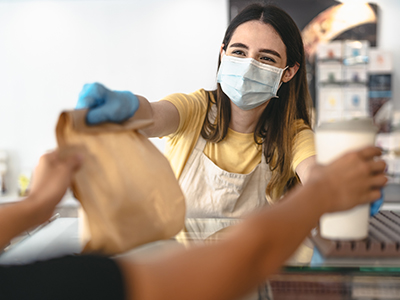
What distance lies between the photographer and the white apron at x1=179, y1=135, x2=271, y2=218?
1488mm

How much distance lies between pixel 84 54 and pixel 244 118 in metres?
2.87

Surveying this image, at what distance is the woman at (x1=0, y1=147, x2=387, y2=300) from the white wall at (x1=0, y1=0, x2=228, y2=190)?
3498 millimetres

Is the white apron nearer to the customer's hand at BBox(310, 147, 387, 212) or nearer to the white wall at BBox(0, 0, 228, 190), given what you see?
the customer's hand at BBox(310, 147, 387, 212)

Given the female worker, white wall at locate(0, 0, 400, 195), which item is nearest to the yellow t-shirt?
the female worker

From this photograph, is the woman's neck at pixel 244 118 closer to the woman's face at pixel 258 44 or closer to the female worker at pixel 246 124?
the female worker at pixel 246 124

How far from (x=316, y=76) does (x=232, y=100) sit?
2.25m

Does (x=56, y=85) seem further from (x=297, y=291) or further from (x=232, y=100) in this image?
(x=297, y=291)

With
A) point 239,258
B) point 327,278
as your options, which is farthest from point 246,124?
point 239,258

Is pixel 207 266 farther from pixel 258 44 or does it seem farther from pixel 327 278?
pixel 258 44

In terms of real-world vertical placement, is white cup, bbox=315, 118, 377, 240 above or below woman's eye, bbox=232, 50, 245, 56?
below

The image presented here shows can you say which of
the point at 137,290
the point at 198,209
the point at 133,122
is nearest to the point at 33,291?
the point at 137,290

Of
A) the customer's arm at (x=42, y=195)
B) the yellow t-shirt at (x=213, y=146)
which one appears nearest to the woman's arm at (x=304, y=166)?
the yellow t-shirt at (x=213, y=146)

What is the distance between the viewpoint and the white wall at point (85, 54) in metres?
3.93

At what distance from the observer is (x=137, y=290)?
42cm
